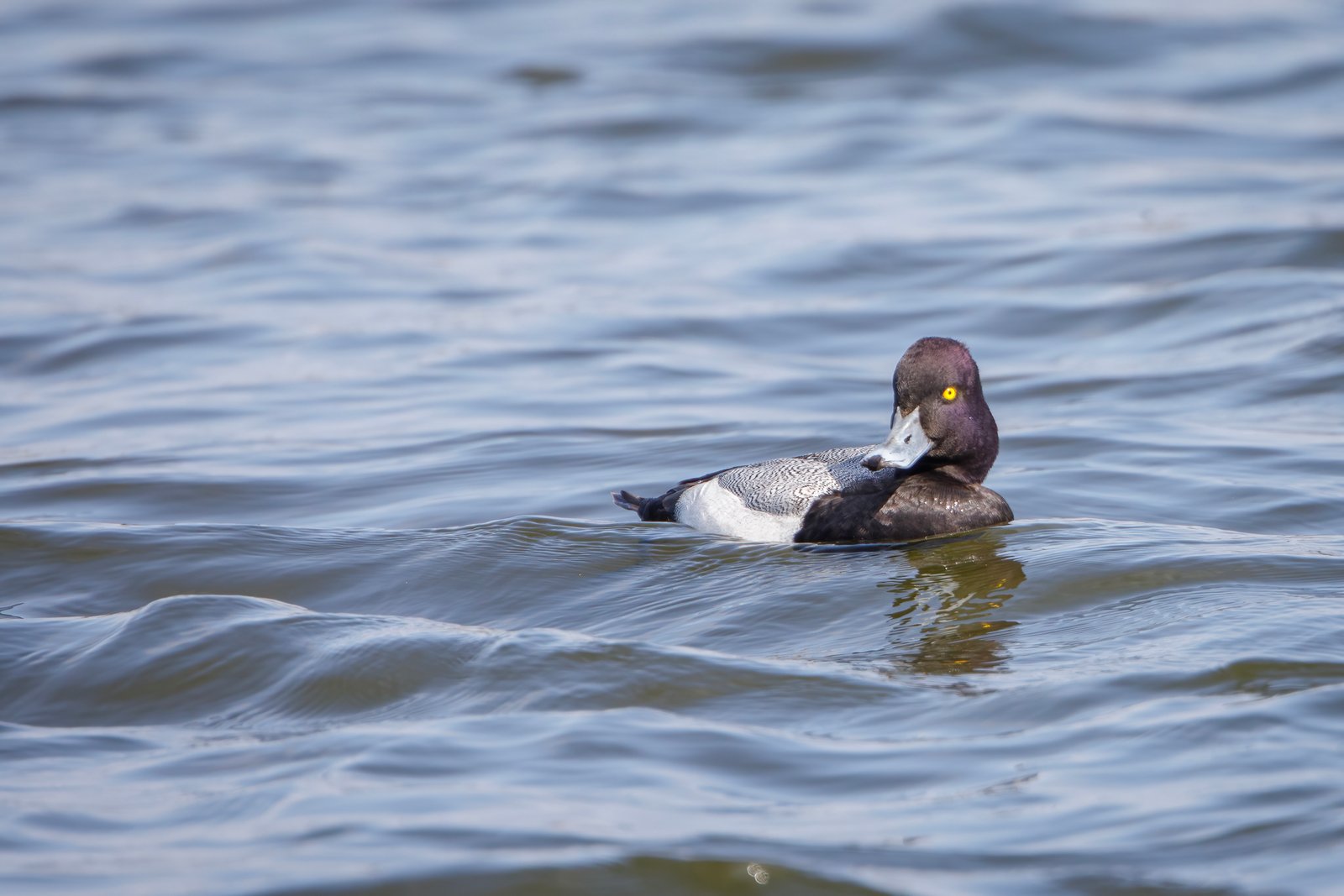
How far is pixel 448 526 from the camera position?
27.0ft

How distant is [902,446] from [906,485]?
313mm

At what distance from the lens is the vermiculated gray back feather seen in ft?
25.3

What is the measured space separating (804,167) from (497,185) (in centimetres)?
336

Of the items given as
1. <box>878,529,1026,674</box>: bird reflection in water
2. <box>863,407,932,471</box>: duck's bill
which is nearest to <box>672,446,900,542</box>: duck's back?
<box>863,407,932,471</box>: duck's bill

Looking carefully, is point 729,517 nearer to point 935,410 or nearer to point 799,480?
point 799,480

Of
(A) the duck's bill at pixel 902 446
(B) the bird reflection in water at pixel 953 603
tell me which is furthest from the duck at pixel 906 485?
(B) the bird reflection in water at pixel 953 603

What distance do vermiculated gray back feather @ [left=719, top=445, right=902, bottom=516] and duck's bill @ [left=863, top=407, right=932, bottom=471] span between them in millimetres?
145

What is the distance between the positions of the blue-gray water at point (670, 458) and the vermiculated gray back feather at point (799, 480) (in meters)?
0.34

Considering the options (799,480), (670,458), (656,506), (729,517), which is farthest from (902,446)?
(670,458)

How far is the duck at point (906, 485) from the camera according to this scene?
7438 mm

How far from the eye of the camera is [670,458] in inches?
381

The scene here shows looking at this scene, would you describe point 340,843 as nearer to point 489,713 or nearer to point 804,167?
point 489,713

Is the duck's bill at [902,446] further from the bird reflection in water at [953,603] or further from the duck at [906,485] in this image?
the bird reflection in water at [953,603]

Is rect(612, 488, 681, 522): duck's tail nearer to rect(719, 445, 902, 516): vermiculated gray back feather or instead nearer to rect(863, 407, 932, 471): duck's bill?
rect(719, 445, 902, 516): vermiculated gray back feather
